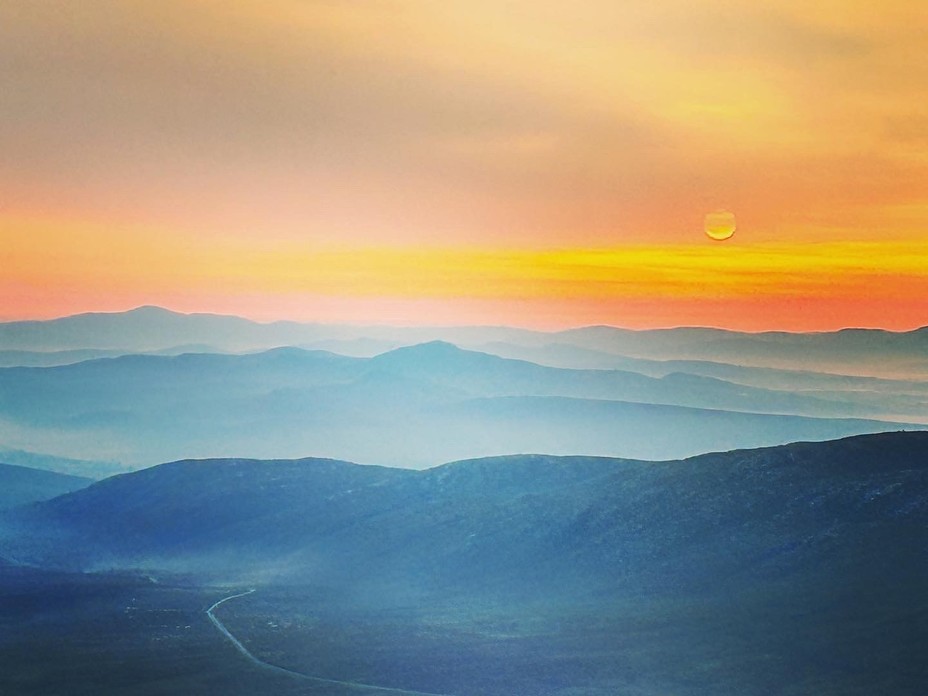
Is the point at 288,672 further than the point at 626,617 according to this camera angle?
No

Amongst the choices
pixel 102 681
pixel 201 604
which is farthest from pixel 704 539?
pixel 102 681

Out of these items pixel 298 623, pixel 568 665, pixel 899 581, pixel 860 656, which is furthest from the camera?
pixel 298 623

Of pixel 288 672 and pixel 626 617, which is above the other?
pixel 626 617

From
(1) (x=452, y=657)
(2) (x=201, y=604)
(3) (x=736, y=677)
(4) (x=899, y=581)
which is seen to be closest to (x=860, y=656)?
(3) (x=736, y=677)

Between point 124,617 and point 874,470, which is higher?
point 874,470

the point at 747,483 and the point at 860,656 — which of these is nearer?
the point at 860,656

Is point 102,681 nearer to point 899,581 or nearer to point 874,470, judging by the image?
point 899,581

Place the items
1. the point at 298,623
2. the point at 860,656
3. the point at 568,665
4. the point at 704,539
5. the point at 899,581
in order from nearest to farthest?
the point at 860,656 → the point at 568,665 → the point at 899,581 → the point at 298,623 → the point at 704,539

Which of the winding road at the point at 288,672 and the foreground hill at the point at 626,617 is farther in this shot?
the foreground hill at the point at 626,617

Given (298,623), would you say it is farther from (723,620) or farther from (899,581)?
(899,581)

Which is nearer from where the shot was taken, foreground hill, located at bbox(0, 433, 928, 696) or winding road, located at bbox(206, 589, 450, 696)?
winding road, located at bbox(206, 589, 450, 696)
